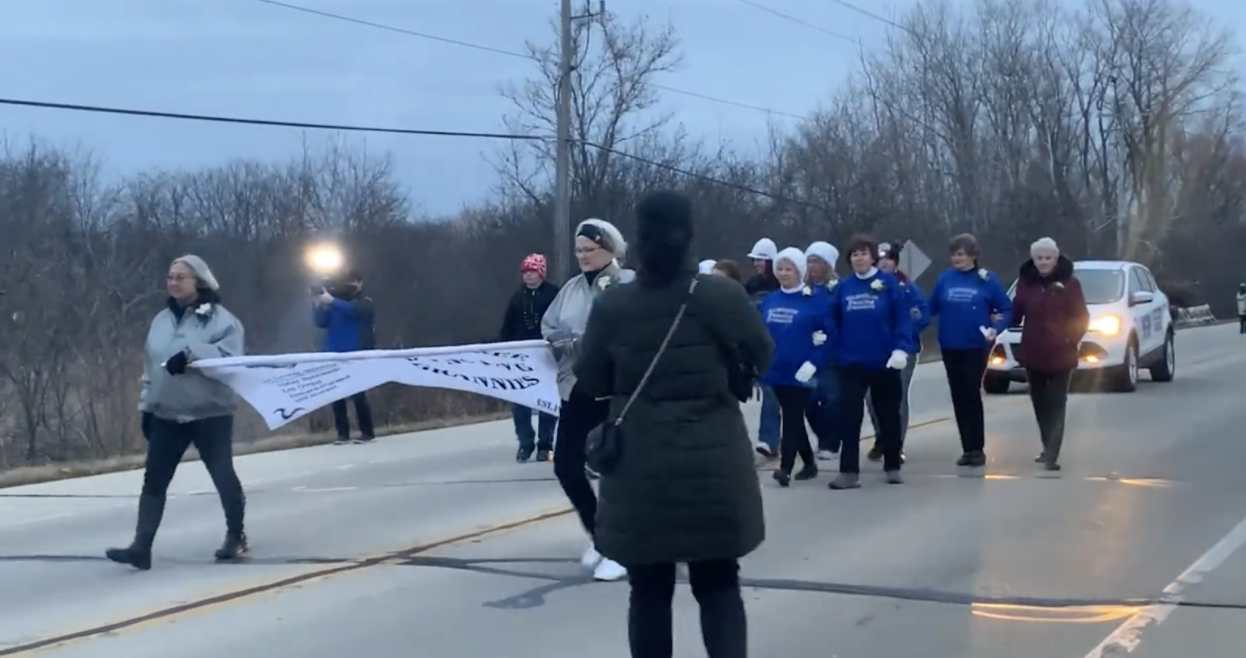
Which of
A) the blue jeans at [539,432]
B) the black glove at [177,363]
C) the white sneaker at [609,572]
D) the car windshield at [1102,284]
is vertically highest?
the car windshield at [1102,284]

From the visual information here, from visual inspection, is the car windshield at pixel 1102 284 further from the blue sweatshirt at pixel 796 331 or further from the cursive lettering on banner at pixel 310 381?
the cursive lettering on banner at pixel 310 381

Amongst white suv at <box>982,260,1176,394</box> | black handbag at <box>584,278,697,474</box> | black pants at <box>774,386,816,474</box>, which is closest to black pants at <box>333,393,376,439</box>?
black pants at <box>774,386,816,474</box>

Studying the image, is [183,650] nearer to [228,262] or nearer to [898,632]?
[898,632]

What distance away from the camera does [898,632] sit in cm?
702

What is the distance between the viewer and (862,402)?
38.1ft

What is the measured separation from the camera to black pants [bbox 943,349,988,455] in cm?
1250

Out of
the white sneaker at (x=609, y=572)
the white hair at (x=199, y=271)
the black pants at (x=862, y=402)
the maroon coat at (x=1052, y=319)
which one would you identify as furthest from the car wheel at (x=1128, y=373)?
the white hair at (x=199, y=271)

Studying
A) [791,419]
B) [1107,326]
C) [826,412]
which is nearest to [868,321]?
[791,419]

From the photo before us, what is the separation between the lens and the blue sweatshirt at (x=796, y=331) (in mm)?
11523

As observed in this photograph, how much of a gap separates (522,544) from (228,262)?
4096cm

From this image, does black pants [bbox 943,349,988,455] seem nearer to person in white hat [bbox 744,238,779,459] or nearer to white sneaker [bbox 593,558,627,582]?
person in white hat [bbox 744,238,779,459]

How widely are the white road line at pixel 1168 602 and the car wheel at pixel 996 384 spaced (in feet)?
39.6

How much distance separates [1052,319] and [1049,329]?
0.08m

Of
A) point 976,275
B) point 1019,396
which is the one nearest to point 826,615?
point 976,275
